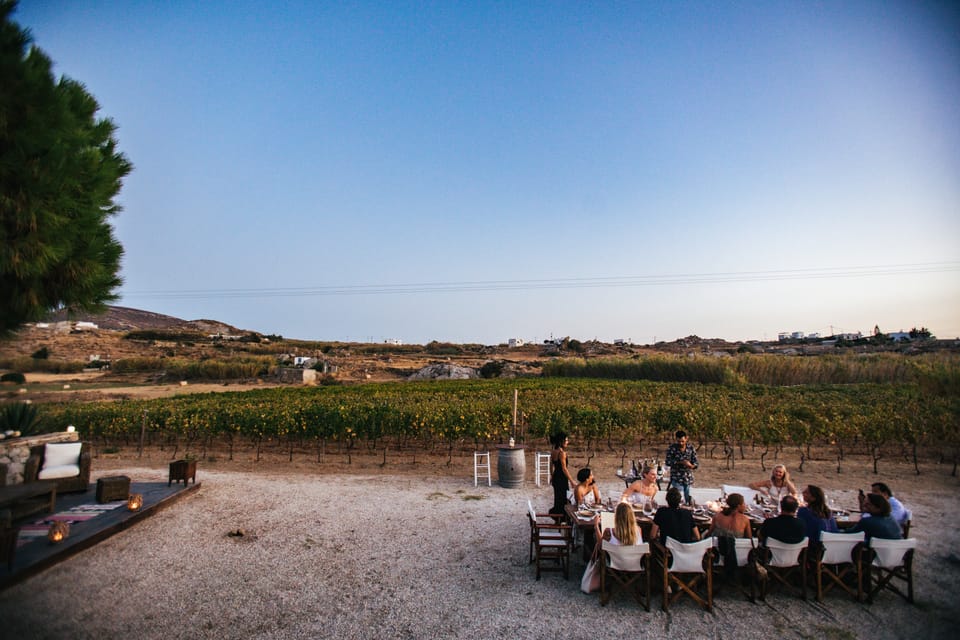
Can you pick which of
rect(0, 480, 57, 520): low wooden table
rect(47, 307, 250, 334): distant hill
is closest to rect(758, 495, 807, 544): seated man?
rect(0, 480, 57, 520): low wooden table

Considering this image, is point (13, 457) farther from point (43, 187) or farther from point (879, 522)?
point (879, 522)

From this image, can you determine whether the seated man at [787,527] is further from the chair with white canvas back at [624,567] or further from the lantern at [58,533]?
the lantern at [58,533]

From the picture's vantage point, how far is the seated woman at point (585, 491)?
7.38 m

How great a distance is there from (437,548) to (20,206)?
6610 millimetres

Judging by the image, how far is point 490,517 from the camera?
932 cm

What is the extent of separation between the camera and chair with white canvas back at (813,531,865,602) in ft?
19.4

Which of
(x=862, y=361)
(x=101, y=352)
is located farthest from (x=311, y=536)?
(x=101, y=352)

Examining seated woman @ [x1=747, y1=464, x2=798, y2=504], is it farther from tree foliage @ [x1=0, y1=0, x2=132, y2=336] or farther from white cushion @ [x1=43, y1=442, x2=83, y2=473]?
white cushion @ [x1=43, y1=442, x2=83, y2=473]

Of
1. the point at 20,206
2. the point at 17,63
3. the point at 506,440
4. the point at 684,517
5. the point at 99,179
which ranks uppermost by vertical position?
the point at 17,63

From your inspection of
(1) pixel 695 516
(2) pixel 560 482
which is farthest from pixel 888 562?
(2) pixel 560 482

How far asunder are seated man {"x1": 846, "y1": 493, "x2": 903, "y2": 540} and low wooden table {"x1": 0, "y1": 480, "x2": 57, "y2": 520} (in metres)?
11.4

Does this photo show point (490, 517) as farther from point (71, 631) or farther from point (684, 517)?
point (71, 631)

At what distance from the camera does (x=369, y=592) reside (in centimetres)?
628

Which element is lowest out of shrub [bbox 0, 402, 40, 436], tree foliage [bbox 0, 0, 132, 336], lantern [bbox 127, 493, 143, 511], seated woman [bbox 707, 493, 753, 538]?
lantern [bbox 127, 493, 143, 511]
